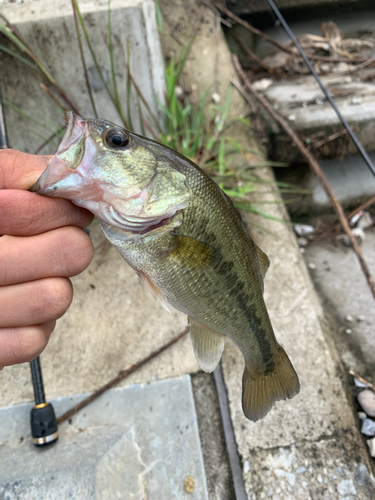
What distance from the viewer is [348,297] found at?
92.9 inches

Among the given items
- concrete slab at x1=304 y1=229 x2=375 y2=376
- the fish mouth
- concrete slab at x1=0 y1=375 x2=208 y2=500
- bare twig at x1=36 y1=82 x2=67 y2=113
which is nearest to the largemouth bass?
the fish mouth

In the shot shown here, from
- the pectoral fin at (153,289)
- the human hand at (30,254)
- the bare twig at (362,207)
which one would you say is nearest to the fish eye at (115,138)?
the human hand at (30,254)

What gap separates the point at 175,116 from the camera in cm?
238

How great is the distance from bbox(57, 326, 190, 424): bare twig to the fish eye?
1238 mm

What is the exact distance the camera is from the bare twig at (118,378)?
1671 mm

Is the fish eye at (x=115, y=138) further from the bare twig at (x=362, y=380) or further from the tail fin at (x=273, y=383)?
the bare twig at (x=362, y=380)

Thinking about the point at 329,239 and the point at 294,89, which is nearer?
the point at 329,239

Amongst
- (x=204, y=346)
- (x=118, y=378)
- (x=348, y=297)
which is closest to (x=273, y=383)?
(x=204, y=346)

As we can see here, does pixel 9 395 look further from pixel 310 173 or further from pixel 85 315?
pixel 310 173

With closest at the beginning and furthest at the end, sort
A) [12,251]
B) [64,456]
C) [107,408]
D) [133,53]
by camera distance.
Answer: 1. [12,251]
2. [64,456]
3. [107,408]
4. [133,53]

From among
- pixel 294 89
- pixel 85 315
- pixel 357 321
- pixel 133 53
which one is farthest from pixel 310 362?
pixel 294 89

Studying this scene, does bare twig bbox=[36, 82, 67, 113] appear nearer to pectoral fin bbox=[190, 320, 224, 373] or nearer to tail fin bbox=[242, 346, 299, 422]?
pectoral fin bbox=[190, 320, 224, 373]

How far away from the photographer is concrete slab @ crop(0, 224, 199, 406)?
69.8 inches

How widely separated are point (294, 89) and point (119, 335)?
2.59 meters
